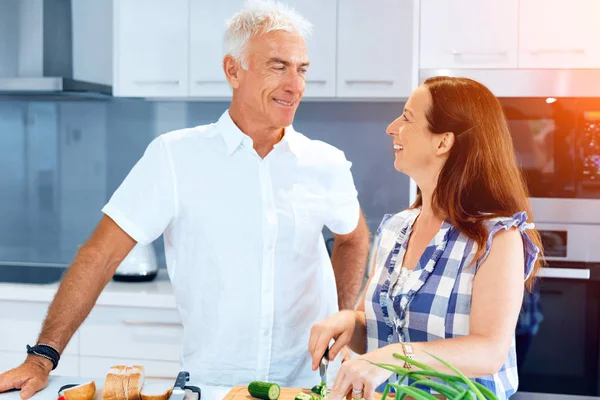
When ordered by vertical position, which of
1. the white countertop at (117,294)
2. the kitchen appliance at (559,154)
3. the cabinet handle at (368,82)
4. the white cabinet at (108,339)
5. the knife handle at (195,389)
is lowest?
the white cabinet at (108,339)

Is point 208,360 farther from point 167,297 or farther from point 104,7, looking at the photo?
point 104,7

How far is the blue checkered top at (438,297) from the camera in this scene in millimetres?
1461

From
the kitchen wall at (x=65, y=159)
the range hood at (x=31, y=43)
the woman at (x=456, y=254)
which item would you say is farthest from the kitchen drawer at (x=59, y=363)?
the woman at (x=456, y=254)

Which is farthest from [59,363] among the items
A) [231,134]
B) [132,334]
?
[231,134]

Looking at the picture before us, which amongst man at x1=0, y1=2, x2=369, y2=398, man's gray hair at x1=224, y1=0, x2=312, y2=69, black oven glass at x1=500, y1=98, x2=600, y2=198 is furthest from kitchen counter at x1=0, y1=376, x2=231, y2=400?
black oven glass at x1=500, y1=98, x2=600, y2=198

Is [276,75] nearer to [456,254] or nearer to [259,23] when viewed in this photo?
[259,23]

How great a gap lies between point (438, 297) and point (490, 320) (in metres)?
0.14

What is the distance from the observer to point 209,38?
2.99 m

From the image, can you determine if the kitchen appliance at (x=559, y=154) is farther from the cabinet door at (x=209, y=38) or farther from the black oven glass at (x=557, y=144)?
the cabinet door at (x=209, y=38)

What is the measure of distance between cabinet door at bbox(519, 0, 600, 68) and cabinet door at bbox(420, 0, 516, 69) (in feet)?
0.25

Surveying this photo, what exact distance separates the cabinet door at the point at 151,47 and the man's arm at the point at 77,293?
4.27 feet

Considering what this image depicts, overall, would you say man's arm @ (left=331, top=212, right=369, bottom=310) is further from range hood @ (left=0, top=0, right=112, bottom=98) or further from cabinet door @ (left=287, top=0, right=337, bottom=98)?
range hood @ (left=0, top=0, right=112, bottom=98)

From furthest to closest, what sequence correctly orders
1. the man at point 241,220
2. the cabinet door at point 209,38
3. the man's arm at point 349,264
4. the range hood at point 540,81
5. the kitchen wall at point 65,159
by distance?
1. the kitchen wall at point 65,159
2. the cabinet door at point 209,38
3. the range hood at point 540,81
4. the man's arm at point 349,264
5. the man at point 241,220

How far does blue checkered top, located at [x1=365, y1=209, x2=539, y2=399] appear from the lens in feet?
4.79
